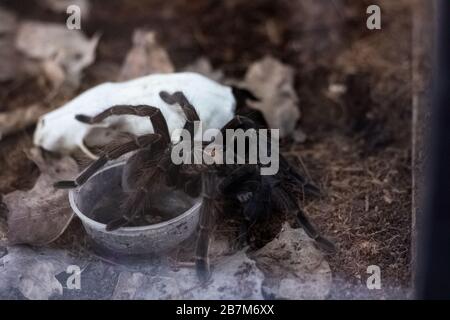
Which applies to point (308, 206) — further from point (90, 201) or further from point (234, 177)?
point (90, 201)

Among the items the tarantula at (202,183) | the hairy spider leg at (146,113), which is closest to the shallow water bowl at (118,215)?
the tarantula at (202,183)

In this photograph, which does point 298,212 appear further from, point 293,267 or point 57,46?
point 57,46

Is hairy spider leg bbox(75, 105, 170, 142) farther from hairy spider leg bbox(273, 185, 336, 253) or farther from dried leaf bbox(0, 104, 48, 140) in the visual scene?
dried leaf bbox(0, 104, 48, 140)

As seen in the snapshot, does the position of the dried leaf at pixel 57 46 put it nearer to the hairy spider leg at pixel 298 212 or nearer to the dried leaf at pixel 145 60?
the dried leaf at pixel 145 60

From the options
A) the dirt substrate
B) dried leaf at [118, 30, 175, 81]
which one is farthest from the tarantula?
dried leaf at [118, 30, 175, 81]
